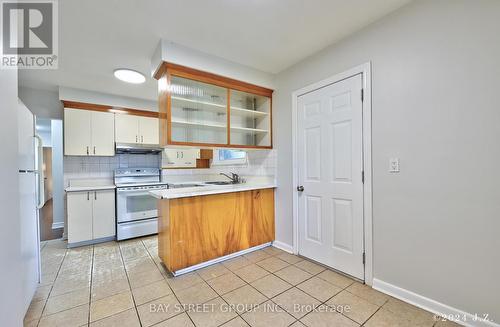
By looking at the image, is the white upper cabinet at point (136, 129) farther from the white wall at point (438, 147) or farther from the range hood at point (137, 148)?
the white wall at point (438, 147)

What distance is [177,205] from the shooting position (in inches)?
87.9

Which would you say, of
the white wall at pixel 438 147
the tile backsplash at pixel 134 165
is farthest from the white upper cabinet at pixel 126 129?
the white wall at pixel 438 147

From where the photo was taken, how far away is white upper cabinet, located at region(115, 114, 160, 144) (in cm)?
367

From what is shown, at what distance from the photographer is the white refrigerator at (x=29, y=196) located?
5.28 feet

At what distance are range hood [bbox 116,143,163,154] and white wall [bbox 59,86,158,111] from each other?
0.72 metres

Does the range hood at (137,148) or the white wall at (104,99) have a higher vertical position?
the white wall at (104,99)

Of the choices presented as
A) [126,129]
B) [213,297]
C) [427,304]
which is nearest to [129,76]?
[126,129]

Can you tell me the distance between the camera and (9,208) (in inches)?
42.1

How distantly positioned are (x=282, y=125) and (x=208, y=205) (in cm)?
148

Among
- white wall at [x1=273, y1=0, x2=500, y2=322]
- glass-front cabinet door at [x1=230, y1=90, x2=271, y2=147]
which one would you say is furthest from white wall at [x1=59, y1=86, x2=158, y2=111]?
white wall at [x1=273, y1=0, x2=500, y2=322]

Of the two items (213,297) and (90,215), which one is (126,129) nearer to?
(90,215)

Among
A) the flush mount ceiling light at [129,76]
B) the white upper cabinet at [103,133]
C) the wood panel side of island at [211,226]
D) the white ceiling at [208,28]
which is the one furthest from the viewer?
the white upper cabinet at [103,133]

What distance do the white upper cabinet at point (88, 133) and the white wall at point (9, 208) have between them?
2516 mm

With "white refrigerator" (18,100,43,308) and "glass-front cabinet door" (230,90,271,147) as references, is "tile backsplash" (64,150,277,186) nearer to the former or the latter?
"glass-front cabinet door" (230,90,271,147)
